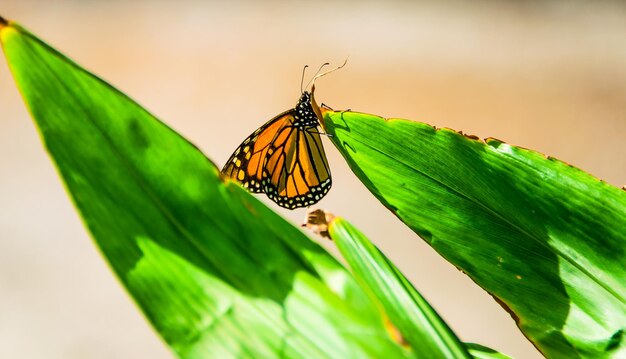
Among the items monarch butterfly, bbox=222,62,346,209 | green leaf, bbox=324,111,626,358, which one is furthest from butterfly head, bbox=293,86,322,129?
green leaf, bbox=324,111,626,358

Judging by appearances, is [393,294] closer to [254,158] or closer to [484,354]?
[484,354]

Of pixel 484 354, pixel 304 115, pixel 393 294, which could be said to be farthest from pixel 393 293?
pixel 304 115

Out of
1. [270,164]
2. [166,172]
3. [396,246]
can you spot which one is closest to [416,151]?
[166,172]

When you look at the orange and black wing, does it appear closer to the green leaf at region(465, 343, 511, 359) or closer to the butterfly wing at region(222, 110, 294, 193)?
the butterfly wing at region(222, 110, 294, 193)

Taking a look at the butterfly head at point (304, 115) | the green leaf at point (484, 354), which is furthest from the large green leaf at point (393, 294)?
the butterfly head at point (304, 115)

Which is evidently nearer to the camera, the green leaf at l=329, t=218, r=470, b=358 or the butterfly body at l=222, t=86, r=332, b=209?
the green leaf at l=329, t=218, r=470, b=358
